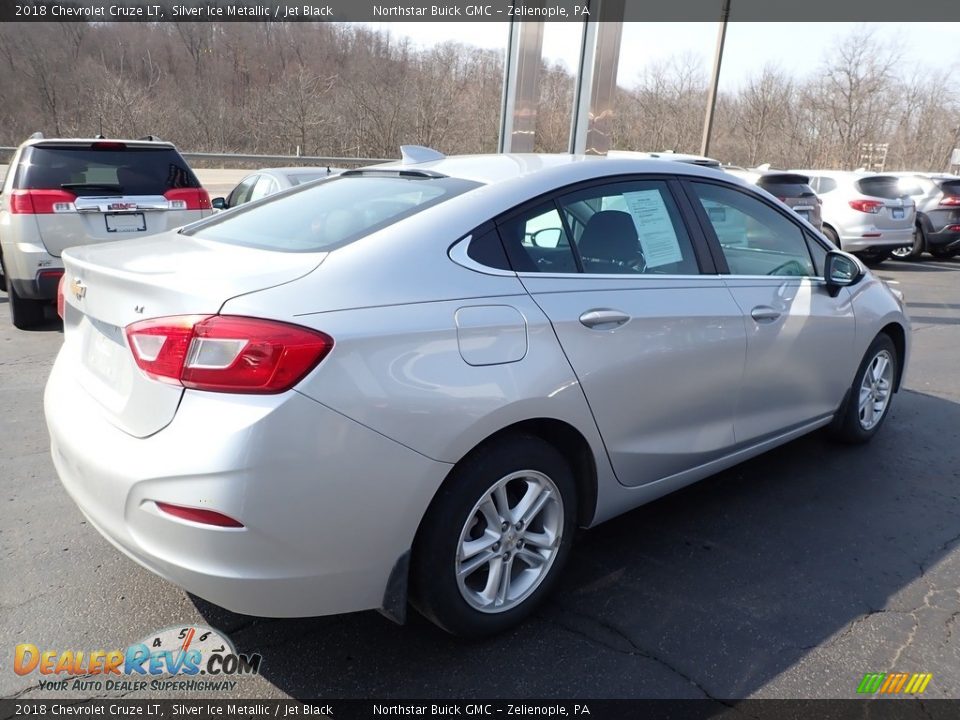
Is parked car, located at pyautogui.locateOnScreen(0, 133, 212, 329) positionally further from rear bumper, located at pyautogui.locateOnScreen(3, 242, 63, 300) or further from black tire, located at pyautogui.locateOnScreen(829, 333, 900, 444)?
black tire, located at pyautogui.locateOnScreen(829, 333, 900, 444)

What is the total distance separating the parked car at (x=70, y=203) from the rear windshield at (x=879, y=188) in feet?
38.5

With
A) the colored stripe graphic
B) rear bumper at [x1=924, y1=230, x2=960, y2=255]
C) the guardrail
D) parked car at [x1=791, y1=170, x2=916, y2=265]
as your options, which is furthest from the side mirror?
the guardrail

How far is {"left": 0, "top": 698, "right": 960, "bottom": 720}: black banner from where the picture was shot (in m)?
2.16

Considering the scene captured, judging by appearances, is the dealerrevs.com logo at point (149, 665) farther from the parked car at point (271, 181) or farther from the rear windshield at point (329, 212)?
the parked car at point (271, 181)

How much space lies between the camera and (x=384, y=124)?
44438 millimetres

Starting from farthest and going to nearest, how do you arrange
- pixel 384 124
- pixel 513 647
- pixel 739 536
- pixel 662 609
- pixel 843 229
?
pixel 384 124 → pixel 843 229 → pixel 739 536 → pixel 662 609 → pixel 513 647

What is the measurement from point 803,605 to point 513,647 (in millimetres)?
A: 1153

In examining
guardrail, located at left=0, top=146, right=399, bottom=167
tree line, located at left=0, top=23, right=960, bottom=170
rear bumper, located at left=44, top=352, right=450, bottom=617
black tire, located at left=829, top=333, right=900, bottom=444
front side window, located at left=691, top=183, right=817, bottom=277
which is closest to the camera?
rear bumper, located at left=44, top=352, right=450, bottom=617

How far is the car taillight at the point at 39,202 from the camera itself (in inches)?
243

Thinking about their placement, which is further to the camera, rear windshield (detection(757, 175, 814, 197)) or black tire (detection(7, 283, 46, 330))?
rear windshield (detection(757, 175, 814, 197))

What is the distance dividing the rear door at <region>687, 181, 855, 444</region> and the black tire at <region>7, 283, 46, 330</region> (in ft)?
20.0

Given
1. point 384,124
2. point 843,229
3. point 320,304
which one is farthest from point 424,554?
point 384,124

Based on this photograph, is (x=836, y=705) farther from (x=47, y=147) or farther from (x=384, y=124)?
(x=384, y=124)

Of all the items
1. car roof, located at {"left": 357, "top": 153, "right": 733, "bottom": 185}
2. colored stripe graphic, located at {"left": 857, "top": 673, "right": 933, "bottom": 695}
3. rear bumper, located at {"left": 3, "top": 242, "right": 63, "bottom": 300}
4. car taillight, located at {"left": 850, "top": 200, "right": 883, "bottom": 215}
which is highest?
car roof, located at {"left": 357, "top": 153, "right": 733, "bottom": 185}
